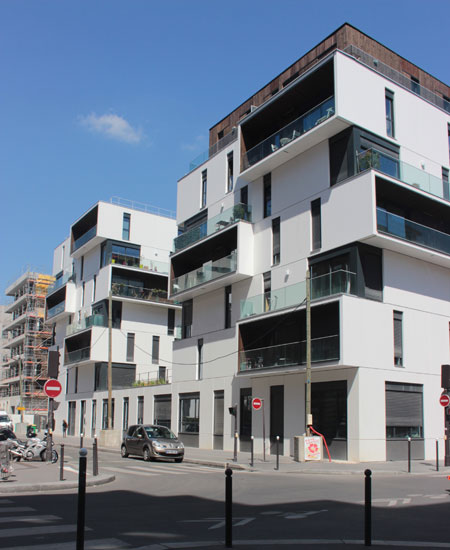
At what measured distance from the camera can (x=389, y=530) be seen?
9367 millimetres

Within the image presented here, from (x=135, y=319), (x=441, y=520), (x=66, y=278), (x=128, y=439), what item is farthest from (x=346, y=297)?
(x=66, y=278)

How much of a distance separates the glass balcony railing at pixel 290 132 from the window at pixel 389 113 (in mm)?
3481

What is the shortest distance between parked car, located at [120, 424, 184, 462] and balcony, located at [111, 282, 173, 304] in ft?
83.0

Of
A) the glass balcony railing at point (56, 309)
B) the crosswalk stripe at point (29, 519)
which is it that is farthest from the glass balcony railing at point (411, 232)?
the glass balcony railing at point (56, 309)

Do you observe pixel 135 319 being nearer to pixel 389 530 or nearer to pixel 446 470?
pixel 446 470

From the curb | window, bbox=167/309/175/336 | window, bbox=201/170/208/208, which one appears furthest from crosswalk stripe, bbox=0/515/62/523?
window, bbox=167/309/175/336

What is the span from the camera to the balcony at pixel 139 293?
51.6m

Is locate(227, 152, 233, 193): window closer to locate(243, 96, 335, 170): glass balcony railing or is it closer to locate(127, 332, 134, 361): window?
locate(243, 96, 335, 170): glass balcony railing

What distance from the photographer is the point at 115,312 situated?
5241 centimetres

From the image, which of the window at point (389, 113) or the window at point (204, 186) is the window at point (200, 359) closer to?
the window at point (204, 186)

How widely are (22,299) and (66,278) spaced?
23800mm

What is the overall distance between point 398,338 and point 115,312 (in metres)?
30.0

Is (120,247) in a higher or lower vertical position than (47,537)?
higher

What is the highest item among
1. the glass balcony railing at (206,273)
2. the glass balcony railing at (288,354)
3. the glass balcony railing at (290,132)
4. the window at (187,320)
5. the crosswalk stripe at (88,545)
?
the glass balcony railing at (290,132)
